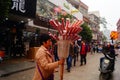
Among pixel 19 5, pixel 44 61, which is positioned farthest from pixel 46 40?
pixel 19 5

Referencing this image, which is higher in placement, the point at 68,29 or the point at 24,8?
the point at 24,8

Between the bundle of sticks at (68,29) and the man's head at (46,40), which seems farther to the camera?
the man's head at (46,40)

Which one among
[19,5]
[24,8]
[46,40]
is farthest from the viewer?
[24,8]

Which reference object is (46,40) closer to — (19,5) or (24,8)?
(19,5)

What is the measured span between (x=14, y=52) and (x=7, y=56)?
3.92ft

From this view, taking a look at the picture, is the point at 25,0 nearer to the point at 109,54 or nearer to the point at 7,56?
the point at 7,56

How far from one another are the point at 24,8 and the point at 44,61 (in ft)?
38.9

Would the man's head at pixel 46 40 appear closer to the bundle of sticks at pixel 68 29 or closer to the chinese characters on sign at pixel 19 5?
the bundle of sticks at pixel 68 29

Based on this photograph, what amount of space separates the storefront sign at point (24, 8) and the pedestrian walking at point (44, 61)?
34.7 feet

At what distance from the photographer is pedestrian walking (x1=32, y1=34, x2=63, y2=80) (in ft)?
14.1

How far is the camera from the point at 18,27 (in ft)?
62.8

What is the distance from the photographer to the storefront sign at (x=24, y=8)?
14.9m

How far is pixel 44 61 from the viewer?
4.33 m

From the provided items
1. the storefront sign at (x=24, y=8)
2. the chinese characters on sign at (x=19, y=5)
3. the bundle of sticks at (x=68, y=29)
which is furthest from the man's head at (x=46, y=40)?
the chinese characters on sign at (x=19, y=5)
